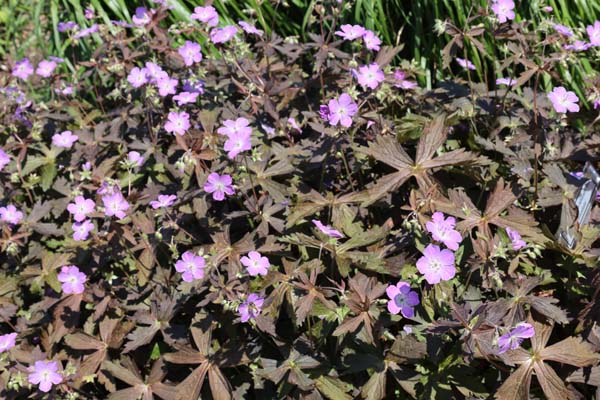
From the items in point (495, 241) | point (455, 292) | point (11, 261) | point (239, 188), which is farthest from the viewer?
point (11, 261)

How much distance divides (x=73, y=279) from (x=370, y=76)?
1362 millimetres

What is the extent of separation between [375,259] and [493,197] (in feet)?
1.45

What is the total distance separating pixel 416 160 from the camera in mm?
2158

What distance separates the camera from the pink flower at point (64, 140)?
293cm

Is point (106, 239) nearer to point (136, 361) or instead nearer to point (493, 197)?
point (136, 361)

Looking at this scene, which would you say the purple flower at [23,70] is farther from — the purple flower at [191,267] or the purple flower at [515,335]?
the purple flower at [515,335]

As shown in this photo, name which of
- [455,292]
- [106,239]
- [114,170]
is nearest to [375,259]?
[455,292]

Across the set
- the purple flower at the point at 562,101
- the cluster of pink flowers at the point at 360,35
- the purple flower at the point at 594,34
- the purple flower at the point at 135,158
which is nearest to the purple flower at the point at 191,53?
the purple flower at the point at 135,158

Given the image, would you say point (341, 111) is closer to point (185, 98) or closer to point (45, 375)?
point (185, 98)

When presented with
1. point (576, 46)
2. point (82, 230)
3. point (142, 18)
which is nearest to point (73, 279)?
point (82, 230)

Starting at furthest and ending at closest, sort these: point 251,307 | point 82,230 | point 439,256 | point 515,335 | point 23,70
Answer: point 23,70 < point 82,230 < point 251,307 < point 439,256 < point 515,335

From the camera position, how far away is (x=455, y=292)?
217cm

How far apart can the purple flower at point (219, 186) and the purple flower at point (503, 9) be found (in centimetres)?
118

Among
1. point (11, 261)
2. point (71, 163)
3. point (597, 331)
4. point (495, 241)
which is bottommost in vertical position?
point (597, 331)
